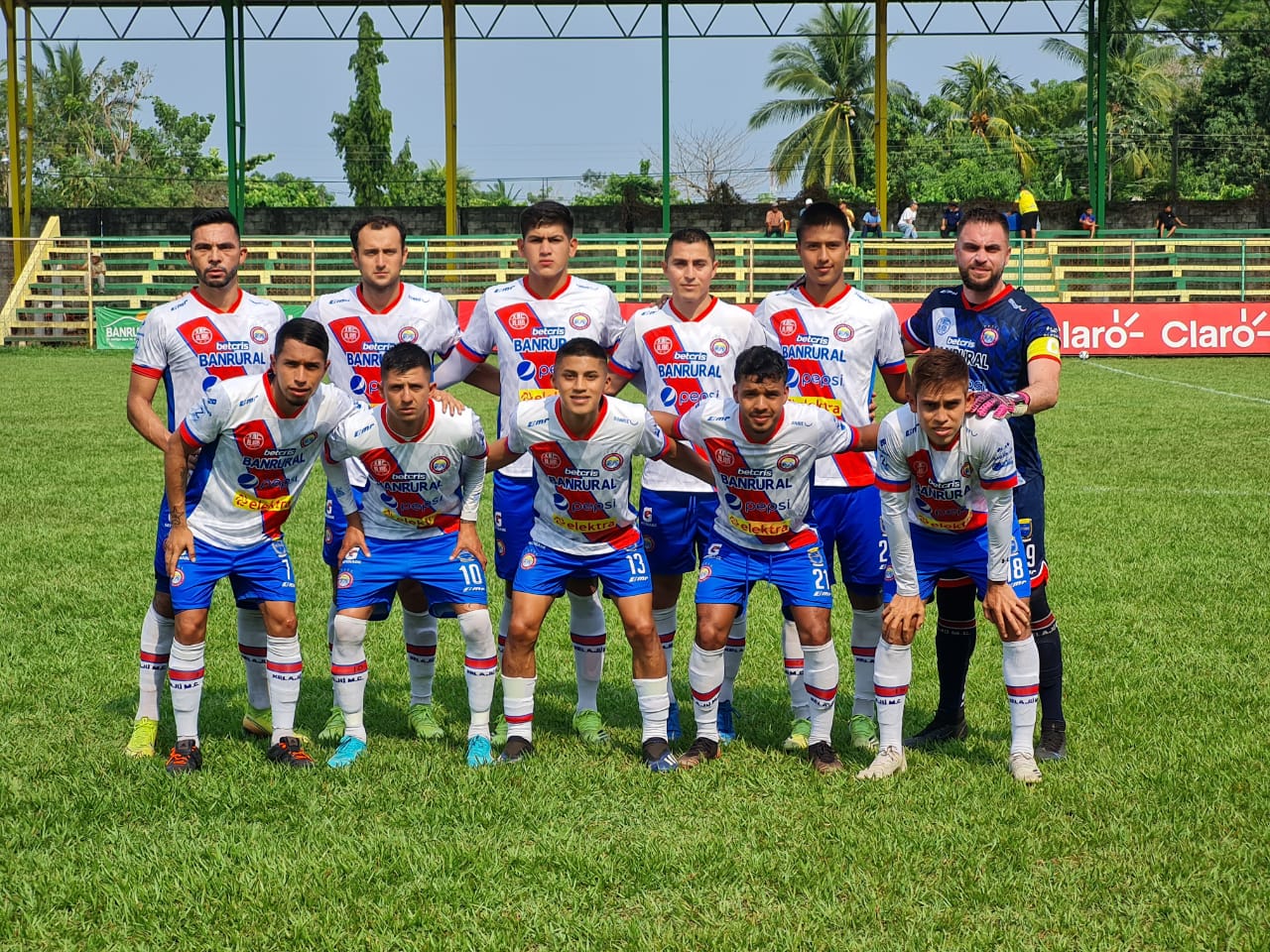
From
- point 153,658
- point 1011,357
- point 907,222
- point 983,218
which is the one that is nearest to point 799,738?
point 1011,357

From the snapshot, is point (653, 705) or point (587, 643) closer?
point (653, 705)

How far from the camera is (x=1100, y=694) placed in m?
6.59

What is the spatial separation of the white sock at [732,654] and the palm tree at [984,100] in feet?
176

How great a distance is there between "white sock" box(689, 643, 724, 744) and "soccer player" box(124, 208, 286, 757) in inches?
77.4

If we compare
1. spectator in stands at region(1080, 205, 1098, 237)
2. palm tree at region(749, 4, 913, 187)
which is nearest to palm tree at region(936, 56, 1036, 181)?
palm tree at region(749, 4, 913, 187)

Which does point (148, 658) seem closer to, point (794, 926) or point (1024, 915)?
point (794, 926)

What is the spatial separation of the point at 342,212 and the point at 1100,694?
33636mm

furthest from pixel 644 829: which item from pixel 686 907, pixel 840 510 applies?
pixel 840 510

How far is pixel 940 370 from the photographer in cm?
529

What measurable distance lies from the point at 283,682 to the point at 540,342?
190 cm

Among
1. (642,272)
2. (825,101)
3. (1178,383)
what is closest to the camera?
(1178,383)

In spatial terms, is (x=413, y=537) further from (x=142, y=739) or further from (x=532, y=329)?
(x=142, y=739)

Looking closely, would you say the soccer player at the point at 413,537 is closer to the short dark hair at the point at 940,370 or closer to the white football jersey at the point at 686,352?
the white football jersey at the point at 686,352

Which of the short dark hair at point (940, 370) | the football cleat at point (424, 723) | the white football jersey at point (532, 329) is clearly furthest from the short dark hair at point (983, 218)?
the football cleat at point (424, 723)
